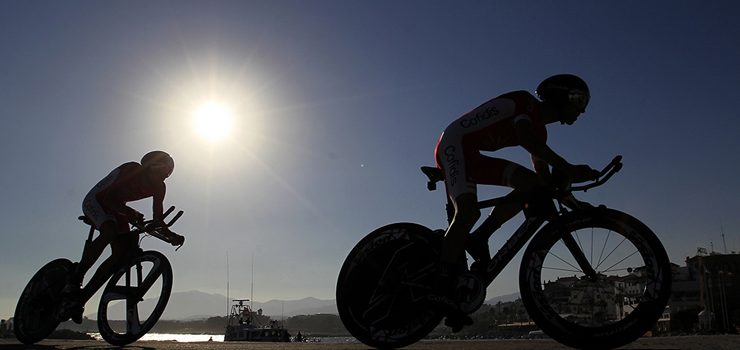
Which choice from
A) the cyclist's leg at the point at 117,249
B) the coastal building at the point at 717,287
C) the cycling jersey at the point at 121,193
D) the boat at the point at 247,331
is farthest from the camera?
the coastal building at the point at 717,287

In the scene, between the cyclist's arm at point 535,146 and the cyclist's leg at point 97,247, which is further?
the cyclist's leg at point 97,247

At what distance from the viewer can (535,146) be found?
5027mm

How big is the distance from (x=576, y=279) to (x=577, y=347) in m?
0.77

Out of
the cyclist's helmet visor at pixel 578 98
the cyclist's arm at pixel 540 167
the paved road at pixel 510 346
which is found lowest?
the paved road at pixel 510 346

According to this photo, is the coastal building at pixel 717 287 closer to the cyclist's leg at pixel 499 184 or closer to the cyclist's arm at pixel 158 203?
the cyclist's arm at pixel 158 203

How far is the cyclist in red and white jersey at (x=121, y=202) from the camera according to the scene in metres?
8.62

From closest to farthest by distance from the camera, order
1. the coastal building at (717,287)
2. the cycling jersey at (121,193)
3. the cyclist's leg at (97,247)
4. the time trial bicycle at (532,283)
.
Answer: the time trial bicycle at (532,283) → the cyclist's leg at (97,247) → the cycling jersey at (121,193) → the coastal building at (717,287)

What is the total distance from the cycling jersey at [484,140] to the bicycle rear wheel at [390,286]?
607 millimetres

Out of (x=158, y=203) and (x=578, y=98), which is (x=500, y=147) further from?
(x=158, y=203)

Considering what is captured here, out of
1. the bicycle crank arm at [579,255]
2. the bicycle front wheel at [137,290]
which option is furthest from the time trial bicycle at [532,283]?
the bicycle front wheel at [137,290]

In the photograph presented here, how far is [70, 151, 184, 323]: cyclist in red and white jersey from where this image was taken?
339 inches

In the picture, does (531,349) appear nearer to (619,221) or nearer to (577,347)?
(577,347)

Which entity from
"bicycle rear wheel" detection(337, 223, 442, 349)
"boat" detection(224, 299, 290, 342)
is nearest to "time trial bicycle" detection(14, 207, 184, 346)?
"bicycle rear wheel" detection(337, 223, 442, 349)

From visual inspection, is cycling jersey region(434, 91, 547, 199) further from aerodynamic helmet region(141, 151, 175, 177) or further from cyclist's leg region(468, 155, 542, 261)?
aerodynamic helmet region(141, 151, 175, 177)
